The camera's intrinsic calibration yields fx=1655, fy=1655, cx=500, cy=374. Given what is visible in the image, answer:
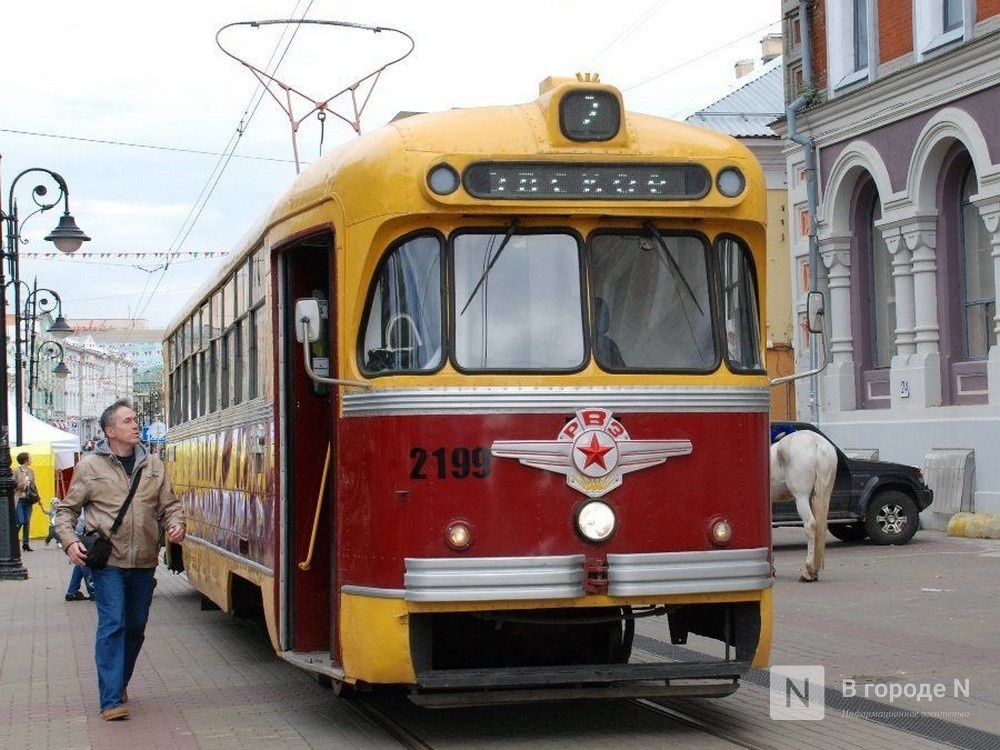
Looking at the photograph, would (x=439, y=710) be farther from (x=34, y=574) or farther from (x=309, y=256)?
(x=34, y=574)

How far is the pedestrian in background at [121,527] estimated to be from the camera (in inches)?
368

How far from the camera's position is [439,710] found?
30.5ft

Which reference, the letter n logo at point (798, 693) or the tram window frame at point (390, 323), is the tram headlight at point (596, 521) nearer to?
the tram window frame at point (390, 323)

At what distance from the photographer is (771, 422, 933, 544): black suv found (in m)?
20.9

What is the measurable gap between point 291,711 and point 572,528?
8.35ft

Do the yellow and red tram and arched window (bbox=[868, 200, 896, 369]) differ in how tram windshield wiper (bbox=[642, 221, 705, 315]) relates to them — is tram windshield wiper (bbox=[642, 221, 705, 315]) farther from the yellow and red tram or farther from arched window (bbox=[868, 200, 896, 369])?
arched window (bbox=[868, 200, 896, 369])

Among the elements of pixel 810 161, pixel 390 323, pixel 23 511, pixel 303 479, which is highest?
pixel 810 161

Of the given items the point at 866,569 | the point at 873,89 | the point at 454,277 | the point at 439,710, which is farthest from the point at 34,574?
the point at 454,277

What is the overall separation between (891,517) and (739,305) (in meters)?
13.6

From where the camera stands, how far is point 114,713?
30.9 feet

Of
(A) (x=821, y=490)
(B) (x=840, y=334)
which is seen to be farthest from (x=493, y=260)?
(B) (x=840, y=334)

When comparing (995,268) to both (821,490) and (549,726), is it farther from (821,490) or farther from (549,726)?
(549,726)

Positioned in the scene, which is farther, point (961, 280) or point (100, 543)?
point (961, 280)

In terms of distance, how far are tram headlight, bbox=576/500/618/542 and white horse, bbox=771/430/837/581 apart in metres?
8.80
